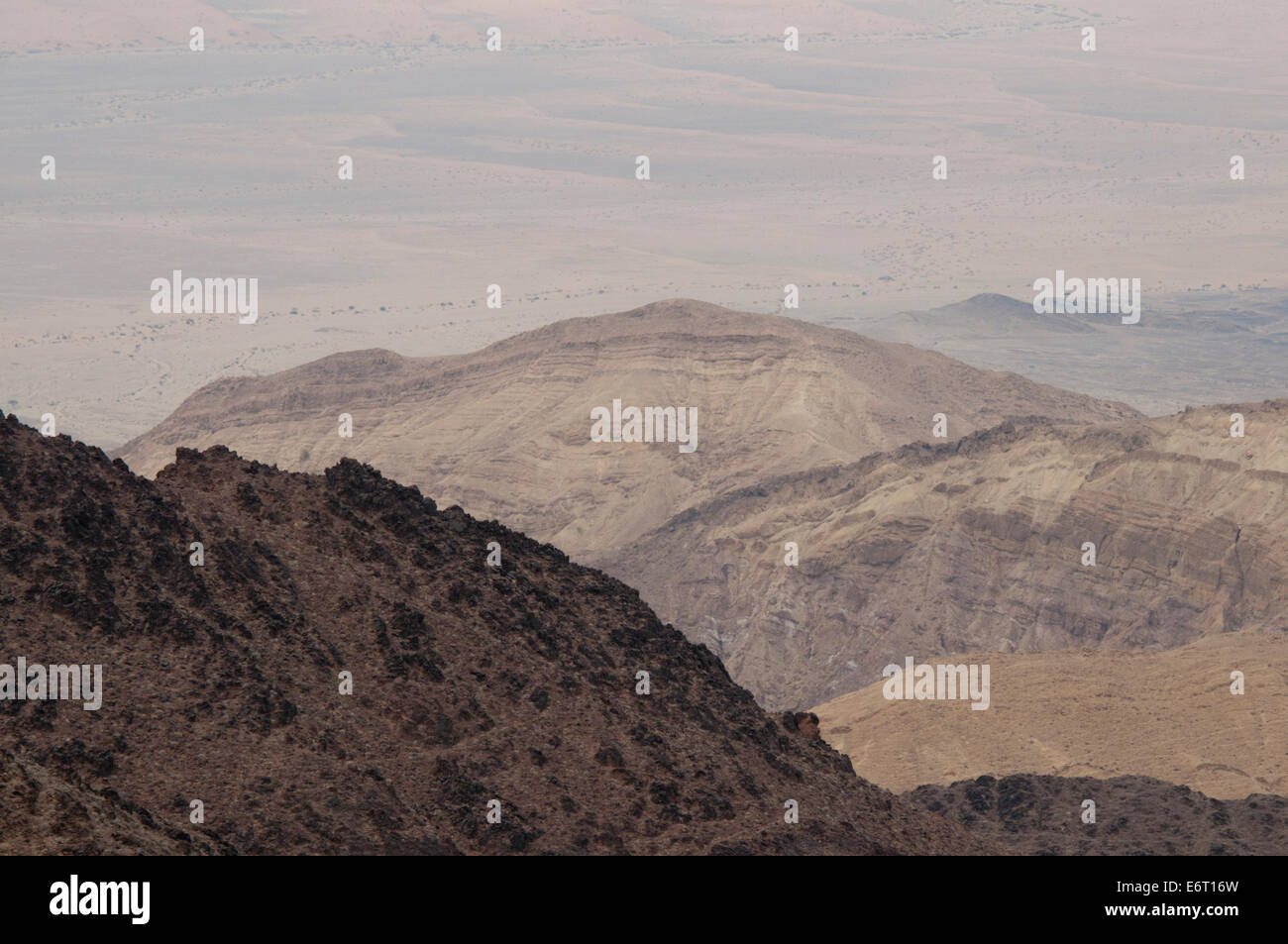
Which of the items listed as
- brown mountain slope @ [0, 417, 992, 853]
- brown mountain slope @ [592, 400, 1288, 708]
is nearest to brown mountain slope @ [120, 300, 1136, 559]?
brown mountain slope @ [592, 400, 1288, 708]

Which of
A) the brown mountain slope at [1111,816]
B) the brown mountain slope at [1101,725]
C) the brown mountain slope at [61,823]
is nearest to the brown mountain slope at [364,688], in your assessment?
the brown mountain slope at [61,823]

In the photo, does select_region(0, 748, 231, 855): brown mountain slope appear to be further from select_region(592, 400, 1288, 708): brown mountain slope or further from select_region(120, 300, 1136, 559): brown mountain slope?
select_region(120, 300, 1136, 559): brown mountain slope

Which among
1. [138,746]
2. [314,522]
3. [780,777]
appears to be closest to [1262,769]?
[780,777]

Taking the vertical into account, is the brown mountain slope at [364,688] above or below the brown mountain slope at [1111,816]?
above

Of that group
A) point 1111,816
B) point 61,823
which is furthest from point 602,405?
point 61,823

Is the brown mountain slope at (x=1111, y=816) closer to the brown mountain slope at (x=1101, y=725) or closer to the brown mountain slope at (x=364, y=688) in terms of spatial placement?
the brown mountain slope at (x=1101, y=725)
